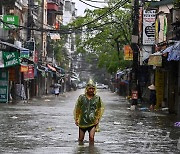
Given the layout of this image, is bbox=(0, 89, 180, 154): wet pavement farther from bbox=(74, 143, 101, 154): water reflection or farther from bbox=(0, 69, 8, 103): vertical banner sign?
bbox=(0, 69, 8, 103): vertical banner sign

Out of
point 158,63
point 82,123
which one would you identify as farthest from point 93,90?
point 158,63

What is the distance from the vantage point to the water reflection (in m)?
13.8

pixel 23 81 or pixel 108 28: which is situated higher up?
pixel 108 28

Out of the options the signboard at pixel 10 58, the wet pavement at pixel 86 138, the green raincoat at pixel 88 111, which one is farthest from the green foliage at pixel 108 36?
the green raincoat at pixel 88 111

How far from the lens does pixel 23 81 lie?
56.5m

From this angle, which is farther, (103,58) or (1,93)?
(103,58)

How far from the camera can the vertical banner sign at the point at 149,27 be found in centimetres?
4033

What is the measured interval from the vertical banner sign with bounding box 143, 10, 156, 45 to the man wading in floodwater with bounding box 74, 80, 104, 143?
82.3 feet

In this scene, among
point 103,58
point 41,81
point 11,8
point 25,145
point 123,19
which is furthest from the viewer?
point 41,81

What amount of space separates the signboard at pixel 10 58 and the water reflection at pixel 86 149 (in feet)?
90.1

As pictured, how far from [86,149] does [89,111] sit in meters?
1.43

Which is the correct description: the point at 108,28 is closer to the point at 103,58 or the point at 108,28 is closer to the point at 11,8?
the point at 103,58

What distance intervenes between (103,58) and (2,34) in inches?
896

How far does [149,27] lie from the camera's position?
4106 cm
